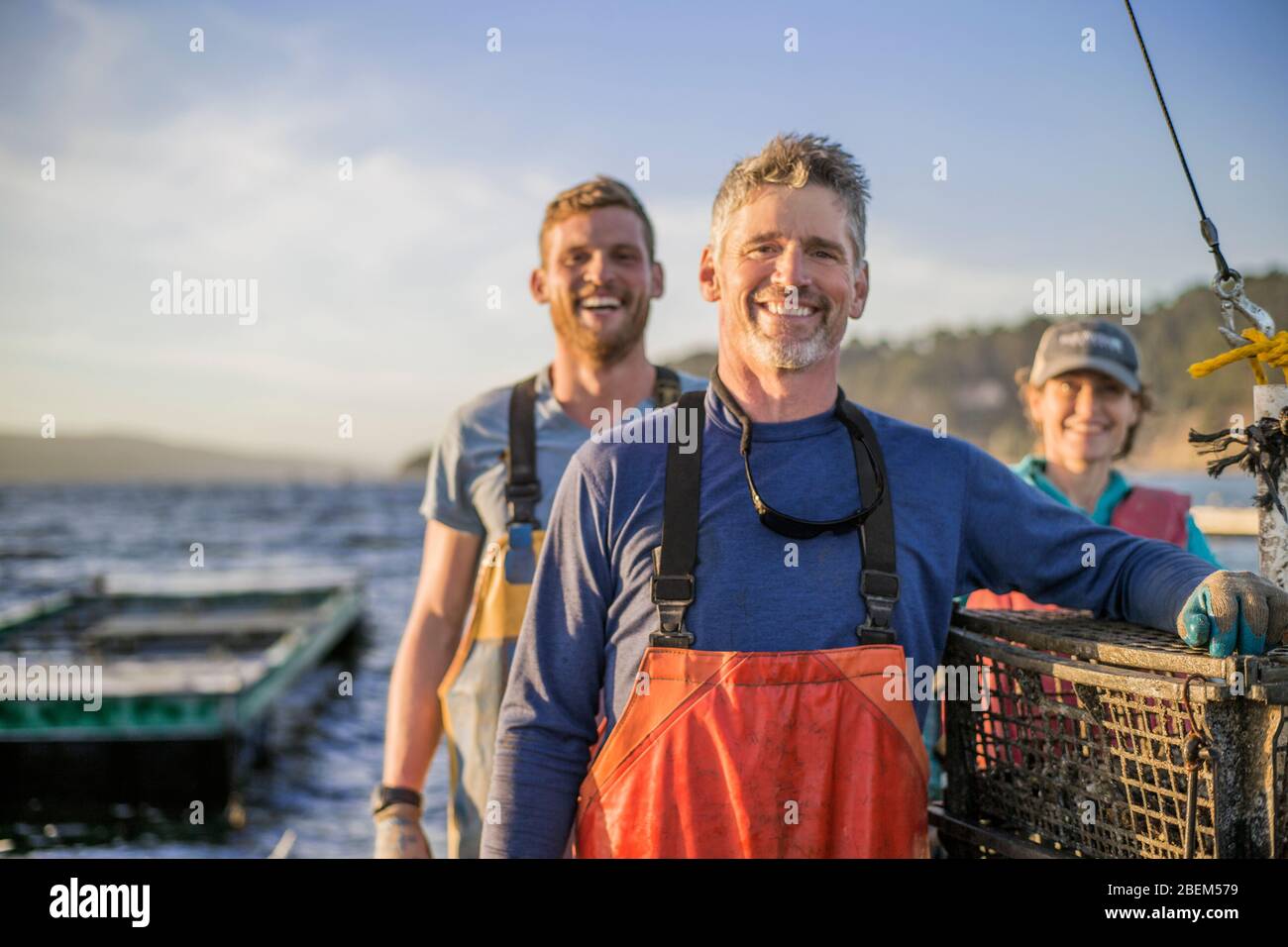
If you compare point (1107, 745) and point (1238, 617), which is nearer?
point (1238, 617)

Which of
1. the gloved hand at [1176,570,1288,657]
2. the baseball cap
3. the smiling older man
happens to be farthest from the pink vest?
the gloved hand at [1176,570,1288,657]

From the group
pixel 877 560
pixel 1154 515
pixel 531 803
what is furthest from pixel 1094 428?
pixel 531 803

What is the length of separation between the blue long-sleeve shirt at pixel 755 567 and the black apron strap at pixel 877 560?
3 cm

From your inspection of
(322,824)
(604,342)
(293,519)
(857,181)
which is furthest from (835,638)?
(293,519)

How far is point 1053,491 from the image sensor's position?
369 cm

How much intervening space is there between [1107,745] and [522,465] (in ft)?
6.67

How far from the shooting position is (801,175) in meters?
2.43

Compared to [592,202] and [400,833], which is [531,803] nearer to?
[400,833]

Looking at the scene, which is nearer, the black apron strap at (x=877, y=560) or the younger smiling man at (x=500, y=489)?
the black apron strap at (x=877, y=560)

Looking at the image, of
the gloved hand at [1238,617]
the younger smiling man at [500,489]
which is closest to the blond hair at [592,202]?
the younger smiling man at [500,489]

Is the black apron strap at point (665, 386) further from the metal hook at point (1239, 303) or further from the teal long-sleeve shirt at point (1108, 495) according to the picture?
the metal hook at point (1239, 303)

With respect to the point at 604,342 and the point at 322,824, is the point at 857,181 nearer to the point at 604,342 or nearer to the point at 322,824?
the point at 604,342

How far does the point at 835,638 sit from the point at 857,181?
1.11 meters

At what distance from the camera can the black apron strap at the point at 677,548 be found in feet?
7.64
